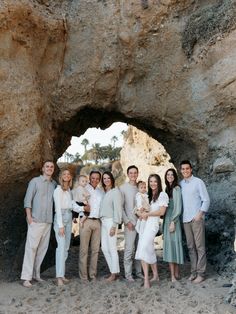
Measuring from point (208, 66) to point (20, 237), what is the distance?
4.10 meters

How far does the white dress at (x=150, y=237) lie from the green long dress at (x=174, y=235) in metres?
0.16

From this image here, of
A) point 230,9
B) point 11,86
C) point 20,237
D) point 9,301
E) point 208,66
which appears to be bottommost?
point 9,301

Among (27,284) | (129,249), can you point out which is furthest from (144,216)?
(27,284)

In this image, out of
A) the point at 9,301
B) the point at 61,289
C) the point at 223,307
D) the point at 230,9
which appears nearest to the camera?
the point at 223,307

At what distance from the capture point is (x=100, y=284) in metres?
5.80

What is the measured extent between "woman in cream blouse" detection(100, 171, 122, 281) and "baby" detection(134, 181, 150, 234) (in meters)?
0.24

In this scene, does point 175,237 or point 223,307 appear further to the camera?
point 175,237

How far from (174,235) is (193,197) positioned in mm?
588

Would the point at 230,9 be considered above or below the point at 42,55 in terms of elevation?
above

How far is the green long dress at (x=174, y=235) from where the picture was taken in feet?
19.1

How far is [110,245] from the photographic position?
5.98 m

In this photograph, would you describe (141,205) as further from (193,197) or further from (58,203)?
(58,203)

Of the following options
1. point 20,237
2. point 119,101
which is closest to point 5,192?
point 20,237

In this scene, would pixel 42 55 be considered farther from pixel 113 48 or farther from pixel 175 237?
pixel 175 237
